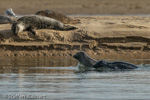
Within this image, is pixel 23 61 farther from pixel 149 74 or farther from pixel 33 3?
pixel 33 3

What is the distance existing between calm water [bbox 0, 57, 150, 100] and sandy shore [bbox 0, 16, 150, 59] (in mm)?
2990

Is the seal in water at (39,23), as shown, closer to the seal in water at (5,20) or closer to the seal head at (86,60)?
the seal in water at (5,20)

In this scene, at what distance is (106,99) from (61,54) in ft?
25.2

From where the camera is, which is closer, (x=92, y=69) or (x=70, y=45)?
(x=92, y=69)

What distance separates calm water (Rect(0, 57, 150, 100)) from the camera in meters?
7.93

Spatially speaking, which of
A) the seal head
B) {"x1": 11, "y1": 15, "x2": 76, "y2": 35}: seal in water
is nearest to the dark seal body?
the seal head

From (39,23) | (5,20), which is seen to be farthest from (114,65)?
(5,20)

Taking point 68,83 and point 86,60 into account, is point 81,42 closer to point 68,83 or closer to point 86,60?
point 86,60

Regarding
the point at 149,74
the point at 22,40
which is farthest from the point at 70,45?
the point at 149,74

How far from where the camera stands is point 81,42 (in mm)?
15711

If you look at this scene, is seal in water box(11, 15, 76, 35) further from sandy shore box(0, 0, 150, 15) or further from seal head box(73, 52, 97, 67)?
sandy shore box(0, 0, 150, 15)

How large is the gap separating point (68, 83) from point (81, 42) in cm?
657

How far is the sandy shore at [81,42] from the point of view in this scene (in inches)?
602

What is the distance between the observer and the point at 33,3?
113ft
